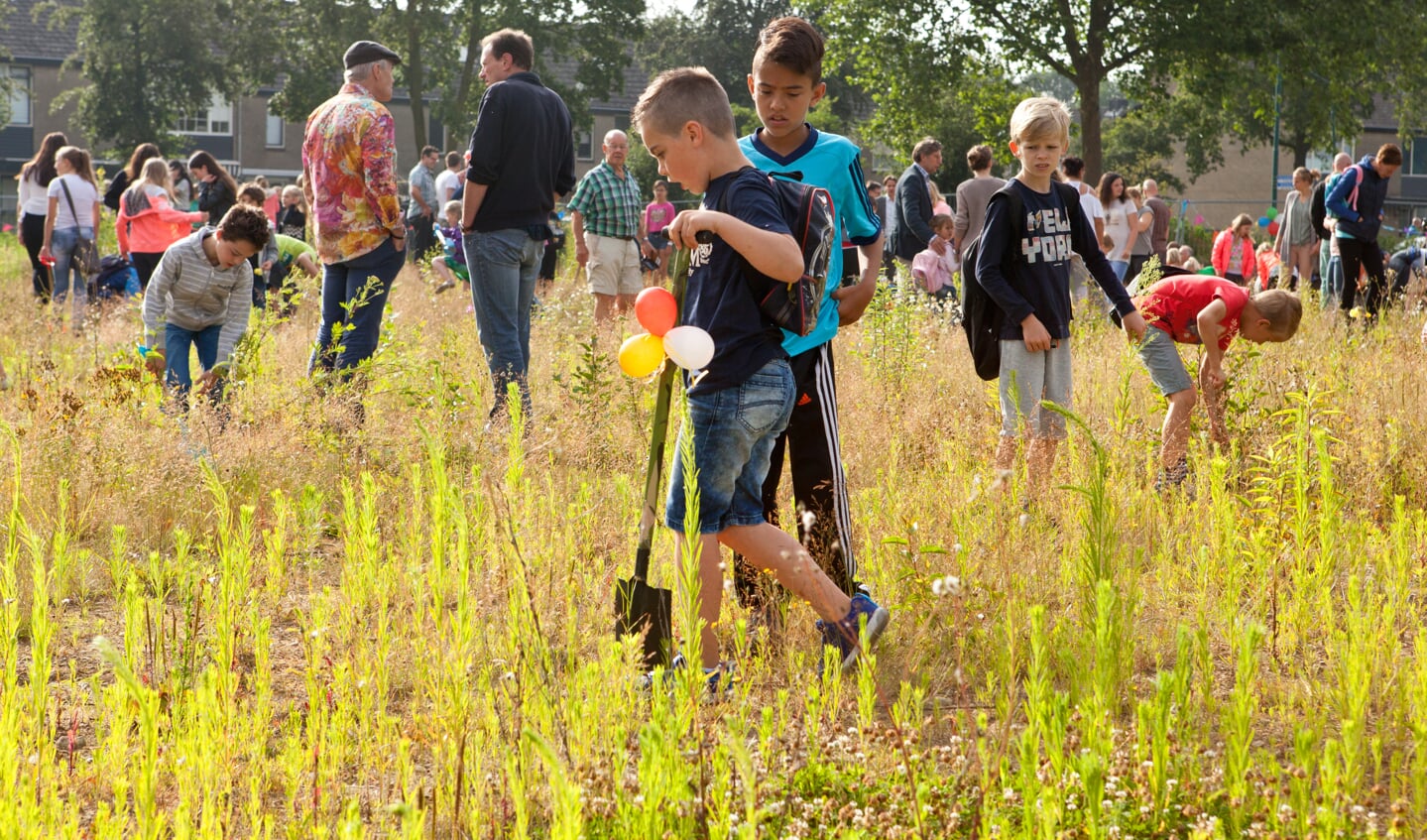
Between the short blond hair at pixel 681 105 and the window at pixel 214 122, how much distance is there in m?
57.3

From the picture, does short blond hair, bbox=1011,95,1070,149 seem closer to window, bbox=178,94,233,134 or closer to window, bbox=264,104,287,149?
window, bbox=178,94,233,134

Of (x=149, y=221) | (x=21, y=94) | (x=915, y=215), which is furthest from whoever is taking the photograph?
(x=21, y=94)

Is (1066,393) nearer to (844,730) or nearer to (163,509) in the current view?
(844,730)

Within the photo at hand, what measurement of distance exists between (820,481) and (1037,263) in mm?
1604

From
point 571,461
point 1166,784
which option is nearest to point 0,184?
point 571,461

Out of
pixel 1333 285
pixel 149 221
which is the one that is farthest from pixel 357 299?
pixel 1333 285

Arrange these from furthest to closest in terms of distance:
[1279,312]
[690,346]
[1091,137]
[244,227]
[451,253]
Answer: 1. [1091,137]
2. [451,253]
3. [244,227]
4. [1279,312]
5. [690,346]

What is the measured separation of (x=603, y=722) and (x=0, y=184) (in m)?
60.0

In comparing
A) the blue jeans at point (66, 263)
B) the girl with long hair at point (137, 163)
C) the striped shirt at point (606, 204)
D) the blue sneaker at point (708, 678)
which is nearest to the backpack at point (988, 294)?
the blue sneaker at point (708, 678)

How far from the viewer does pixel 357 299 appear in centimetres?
666

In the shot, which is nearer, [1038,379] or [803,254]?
[803,254]

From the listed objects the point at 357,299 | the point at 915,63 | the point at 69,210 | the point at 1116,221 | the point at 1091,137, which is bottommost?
the point at 357,299

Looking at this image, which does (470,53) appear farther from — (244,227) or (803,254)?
(803,254)

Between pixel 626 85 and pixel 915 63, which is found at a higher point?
pixel 626 85
